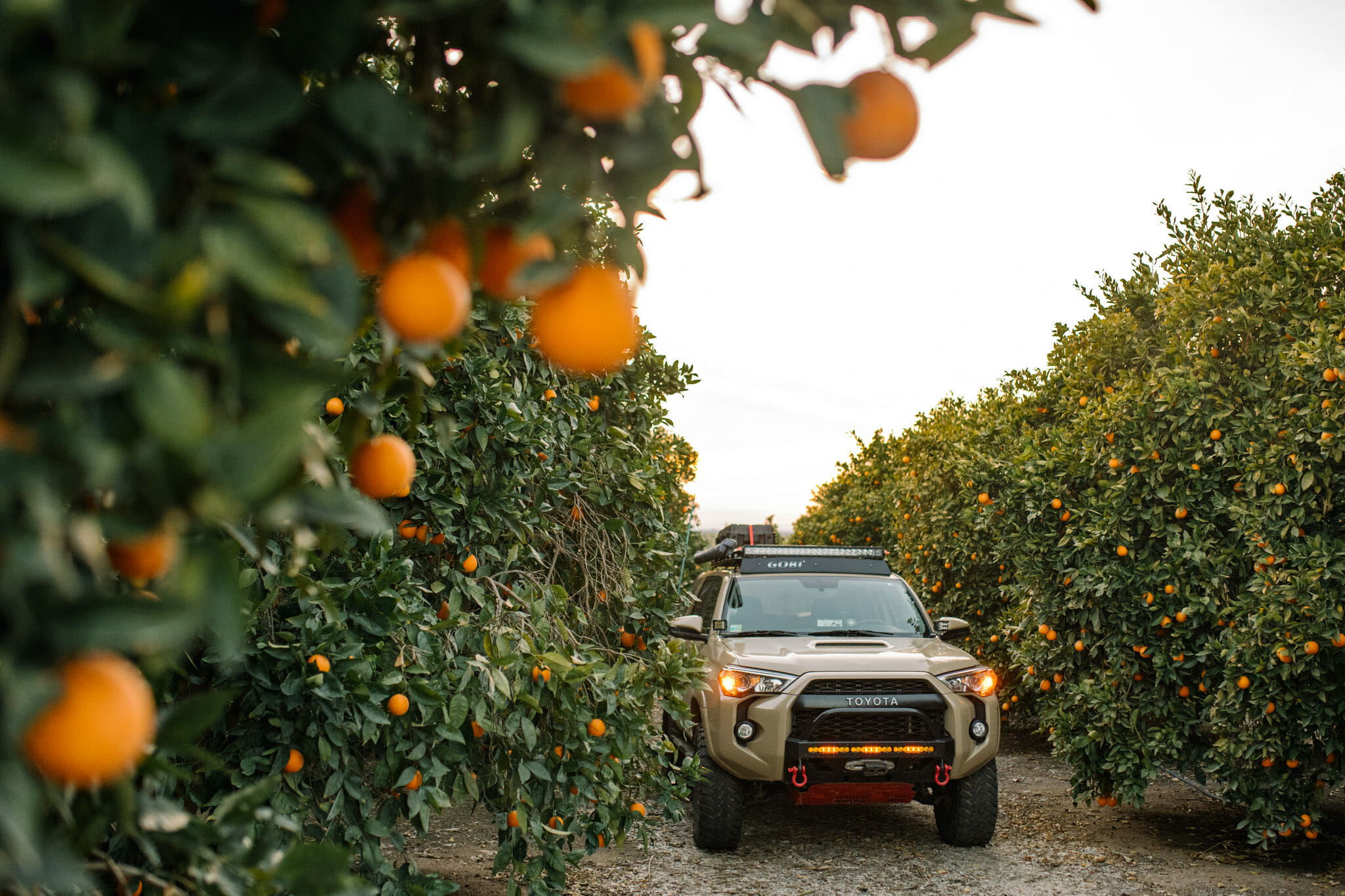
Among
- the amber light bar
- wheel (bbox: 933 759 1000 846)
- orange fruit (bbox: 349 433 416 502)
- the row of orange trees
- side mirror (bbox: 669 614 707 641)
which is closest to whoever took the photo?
orange fruit (bbox: 349 433 416 502)

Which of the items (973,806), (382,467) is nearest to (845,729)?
(973,806)

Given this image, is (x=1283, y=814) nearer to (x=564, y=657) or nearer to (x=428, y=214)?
(x=564, y=657)

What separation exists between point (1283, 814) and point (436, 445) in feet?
16.0

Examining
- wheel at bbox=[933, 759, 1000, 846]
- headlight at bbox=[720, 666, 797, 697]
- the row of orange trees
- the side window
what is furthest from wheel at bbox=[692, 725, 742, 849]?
the row of orange trees

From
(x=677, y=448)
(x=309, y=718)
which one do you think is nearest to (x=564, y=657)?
(x=309, y=718)

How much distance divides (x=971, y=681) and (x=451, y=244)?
5.44 m

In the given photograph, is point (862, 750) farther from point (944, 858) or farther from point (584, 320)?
point (584, 320)

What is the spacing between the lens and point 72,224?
581 mm

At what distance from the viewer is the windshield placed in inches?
255

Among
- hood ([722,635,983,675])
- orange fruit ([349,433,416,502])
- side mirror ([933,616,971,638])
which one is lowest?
hood ([722,635,983,675])

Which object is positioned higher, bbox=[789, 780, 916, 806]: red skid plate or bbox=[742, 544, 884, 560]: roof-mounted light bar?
bbox=[742, 544, 884, 560]: roof-mounted light bar

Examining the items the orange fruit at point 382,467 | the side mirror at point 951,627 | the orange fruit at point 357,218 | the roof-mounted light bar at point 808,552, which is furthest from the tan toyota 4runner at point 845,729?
the orange fruit at point 357,218

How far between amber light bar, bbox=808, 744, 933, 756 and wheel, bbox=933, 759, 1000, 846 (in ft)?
1.90

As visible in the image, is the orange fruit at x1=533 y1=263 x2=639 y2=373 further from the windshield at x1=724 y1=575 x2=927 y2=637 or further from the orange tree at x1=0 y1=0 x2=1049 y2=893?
the windshield at x1=724 y1=575 x2=927 y2=637
